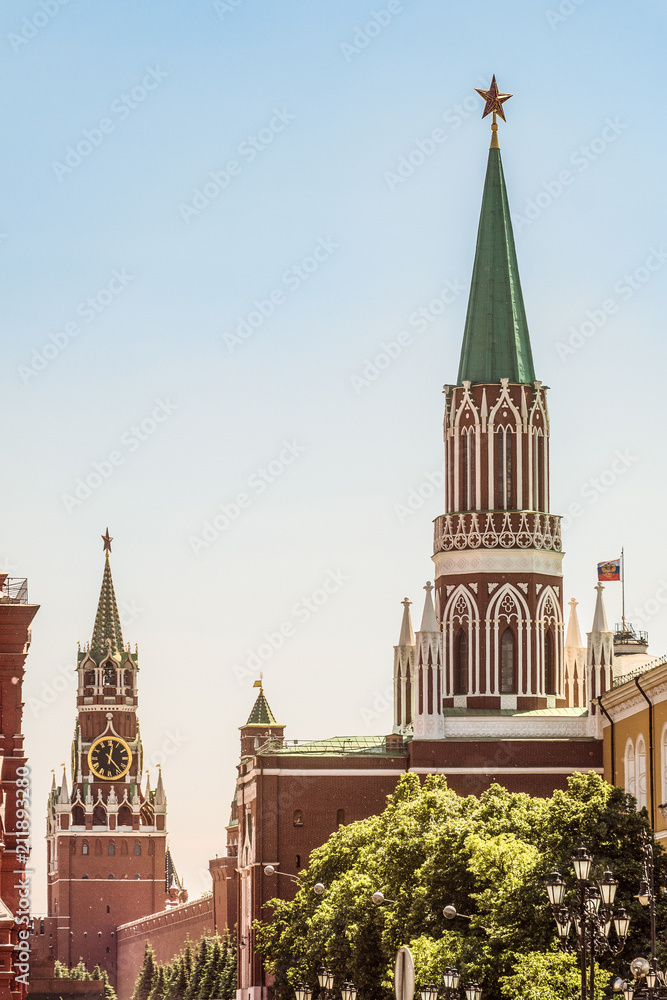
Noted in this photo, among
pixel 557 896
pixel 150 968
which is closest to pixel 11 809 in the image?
pixel 557 896

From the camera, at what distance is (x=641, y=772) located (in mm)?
78938

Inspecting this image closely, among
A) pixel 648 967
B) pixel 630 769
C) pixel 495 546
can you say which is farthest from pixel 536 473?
pixel 648 967

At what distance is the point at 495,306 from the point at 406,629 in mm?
16030

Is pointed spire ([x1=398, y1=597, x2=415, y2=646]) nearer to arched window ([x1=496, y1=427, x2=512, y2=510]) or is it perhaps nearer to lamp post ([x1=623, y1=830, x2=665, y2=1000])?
arched window ([x1=496, y1=427, x2=512, y2=510])

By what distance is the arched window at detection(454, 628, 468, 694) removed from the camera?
99250 millimetres

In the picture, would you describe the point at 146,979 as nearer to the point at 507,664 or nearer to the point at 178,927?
the point at 178,927

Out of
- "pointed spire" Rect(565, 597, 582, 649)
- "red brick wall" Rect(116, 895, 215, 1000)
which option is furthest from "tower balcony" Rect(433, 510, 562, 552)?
"red brick wall" Rect(116, 895, 215, 1000)

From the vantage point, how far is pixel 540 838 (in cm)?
6053

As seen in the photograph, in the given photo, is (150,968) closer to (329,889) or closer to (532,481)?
(532,481)

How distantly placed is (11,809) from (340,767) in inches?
669

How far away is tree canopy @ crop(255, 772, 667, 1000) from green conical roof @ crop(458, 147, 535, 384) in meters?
24.7

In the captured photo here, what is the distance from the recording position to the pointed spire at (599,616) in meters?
98.1

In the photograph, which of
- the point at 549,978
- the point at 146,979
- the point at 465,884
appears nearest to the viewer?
the point at 549,978

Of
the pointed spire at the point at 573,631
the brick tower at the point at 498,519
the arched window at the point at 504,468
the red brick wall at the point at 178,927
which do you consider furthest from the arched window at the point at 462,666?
the red brick wall at the point at 178,927
